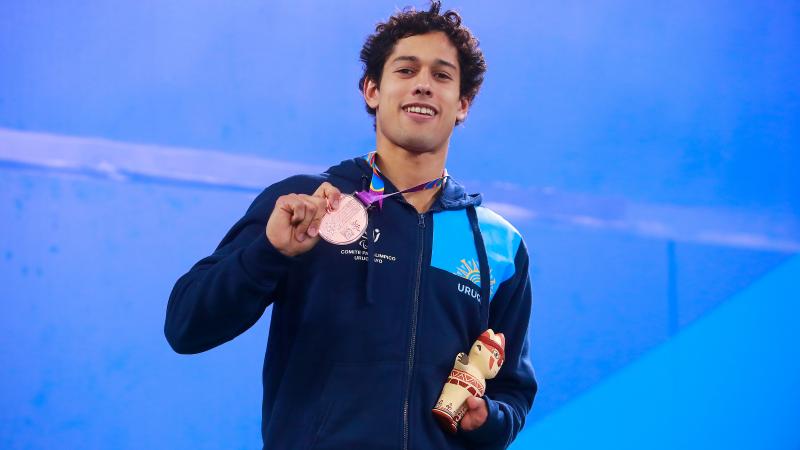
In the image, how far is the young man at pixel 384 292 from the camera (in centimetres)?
127

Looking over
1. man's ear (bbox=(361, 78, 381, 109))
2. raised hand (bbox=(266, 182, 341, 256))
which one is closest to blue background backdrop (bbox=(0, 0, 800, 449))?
man's ear (bbox=(361, 78, 381, 109))

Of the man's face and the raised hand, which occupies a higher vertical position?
the man's face

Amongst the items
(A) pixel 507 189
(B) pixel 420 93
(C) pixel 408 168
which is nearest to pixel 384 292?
(C) pixel 408 168

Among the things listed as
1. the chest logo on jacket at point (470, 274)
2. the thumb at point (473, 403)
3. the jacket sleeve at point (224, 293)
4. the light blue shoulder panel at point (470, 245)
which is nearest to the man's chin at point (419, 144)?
the light blue shoulder panel at point (470, 245)

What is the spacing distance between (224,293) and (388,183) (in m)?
0.42

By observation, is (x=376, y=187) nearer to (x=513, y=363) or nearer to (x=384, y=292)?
(x=384, y=292)

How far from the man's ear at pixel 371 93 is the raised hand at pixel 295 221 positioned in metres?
0.58

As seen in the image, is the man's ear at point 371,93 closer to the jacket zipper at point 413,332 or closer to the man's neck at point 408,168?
the man's neck at point 408,168

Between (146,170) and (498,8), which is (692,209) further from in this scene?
(146,170)

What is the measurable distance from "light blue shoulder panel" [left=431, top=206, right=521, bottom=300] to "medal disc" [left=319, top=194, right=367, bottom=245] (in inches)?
6.7

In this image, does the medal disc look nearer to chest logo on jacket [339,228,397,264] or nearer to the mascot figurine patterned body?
chest logo on jacket [339,228,397,264]

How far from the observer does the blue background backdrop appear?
2.11m

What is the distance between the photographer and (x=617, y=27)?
268cm

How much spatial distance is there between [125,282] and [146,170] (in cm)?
29
